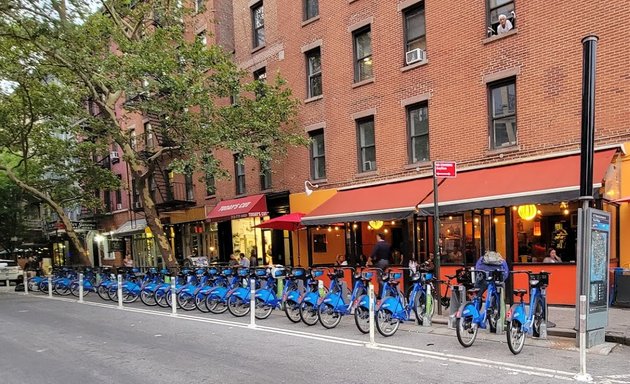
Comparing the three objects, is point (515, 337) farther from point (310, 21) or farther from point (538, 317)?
point (310, 21)

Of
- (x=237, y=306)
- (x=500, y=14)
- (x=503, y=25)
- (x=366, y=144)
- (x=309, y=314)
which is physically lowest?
(x=237, y=306)

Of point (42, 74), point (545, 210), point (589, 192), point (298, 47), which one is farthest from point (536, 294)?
Result: point (42, 74)

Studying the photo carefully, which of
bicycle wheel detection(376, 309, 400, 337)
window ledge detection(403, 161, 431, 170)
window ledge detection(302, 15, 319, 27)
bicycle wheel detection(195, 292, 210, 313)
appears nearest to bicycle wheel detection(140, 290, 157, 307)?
bicycle wheel detection(195, 292, 210, 313)

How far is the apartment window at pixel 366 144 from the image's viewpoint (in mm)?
16203

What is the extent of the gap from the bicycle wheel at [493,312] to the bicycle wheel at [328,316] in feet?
9.74

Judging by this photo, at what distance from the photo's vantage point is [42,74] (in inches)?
674

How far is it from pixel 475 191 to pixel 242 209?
9.91m

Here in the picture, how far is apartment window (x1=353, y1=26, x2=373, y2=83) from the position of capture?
1623 centimetres

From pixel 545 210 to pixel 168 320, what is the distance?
9489 millimetres

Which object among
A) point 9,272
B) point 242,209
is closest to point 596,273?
point 242,209

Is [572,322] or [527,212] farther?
[527,212]

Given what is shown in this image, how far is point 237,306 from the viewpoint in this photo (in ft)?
39.7

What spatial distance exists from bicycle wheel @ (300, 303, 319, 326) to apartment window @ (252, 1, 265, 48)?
13.0 m

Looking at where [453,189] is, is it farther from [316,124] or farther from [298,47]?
[298,47]
